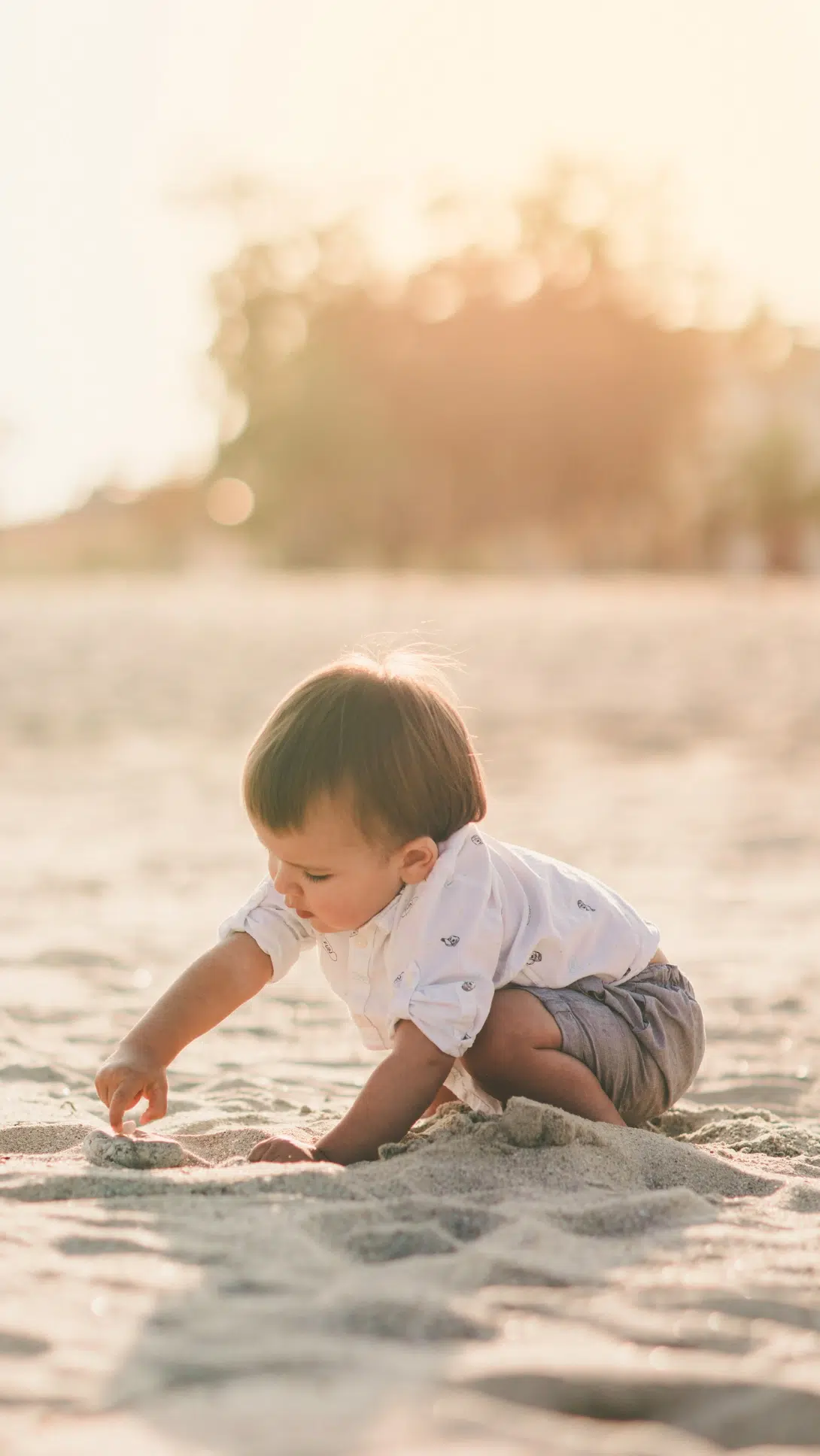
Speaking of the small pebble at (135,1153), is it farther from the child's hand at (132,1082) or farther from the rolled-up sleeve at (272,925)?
the rolled-up sleeve at (272,925)

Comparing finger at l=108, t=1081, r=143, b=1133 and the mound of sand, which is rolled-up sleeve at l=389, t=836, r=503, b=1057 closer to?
the mound of sand

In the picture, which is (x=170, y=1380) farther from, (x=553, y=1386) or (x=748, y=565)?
(x=748, y=565)

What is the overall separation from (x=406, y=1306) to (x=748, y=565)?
170 feet

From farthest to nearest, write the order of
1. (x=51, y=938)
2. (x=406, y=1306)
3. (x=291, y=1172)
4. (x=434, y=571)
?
1. (x=434, y=571)
2. (x=51, y=938)
3. (x=291, y=1172)
4. (x=406, y=1306)

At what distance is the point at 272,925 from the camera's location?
2859 millimetres

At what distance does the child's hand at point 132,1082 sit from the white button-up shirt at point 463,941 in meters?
0.27

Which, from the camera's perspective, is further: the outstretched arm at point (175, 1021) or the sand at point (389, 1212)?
the outstretched arm at point (175, 1021)

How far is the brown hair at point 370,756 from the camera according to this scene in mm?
2514

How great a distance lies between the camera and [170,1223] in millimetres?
2115

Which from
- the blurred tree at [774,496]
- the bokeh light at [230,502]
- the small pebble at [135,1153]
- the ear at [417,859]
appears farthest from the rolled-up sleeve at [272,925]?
the bokeh light at [230,502]

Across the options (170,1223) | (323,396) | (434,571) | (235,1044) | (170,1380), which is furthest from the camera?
(323,396)

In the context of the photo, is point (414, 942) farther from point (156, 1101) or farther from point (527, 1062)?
point (156, 1101)

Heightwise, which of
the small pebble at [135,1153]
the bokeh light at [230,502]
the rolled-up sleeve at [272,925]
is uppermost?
the rolled-up sleeve at [272,925]

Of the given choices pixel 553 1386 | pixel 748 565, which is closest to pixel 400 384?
pixel 748 565
